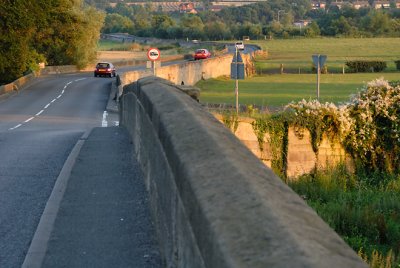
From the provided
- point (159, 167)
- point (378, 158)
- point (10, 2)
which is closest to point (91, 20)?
point (10, 2)

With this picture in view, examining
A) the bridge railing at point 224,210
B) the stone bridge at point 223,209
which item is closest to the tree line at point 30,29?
the stone bridge at point 223,209

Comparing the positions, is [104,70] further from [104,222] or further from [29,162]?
[104,222]

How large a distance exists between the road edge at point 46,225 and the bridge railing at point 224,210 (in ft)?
3.48

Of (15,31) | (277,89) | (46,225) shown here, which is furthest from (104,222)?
(15,31)

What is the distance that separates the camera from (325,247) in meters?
3.26

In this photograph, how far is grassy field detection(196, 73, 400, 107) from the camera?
46719 mm

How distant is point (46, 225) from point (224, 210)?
4897 millimetres

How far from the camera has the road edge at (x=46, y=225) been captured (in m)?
7.35

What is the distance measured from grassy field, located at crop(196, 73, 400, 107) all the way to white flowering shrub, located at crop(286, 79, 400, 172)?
2040 centimetres

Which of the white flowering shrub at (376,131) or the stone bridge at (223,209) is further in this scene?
the white flowering shrub at (376,131)

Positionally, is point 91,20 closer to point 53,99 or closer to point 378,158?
point 53,99

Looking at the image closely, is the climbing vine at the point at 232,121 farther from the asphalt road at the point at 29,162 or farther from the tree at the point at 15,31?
the tree at the point at 15,31

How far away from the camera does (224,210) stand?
13.3ft

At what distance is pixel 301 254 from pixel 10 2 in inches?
2177
